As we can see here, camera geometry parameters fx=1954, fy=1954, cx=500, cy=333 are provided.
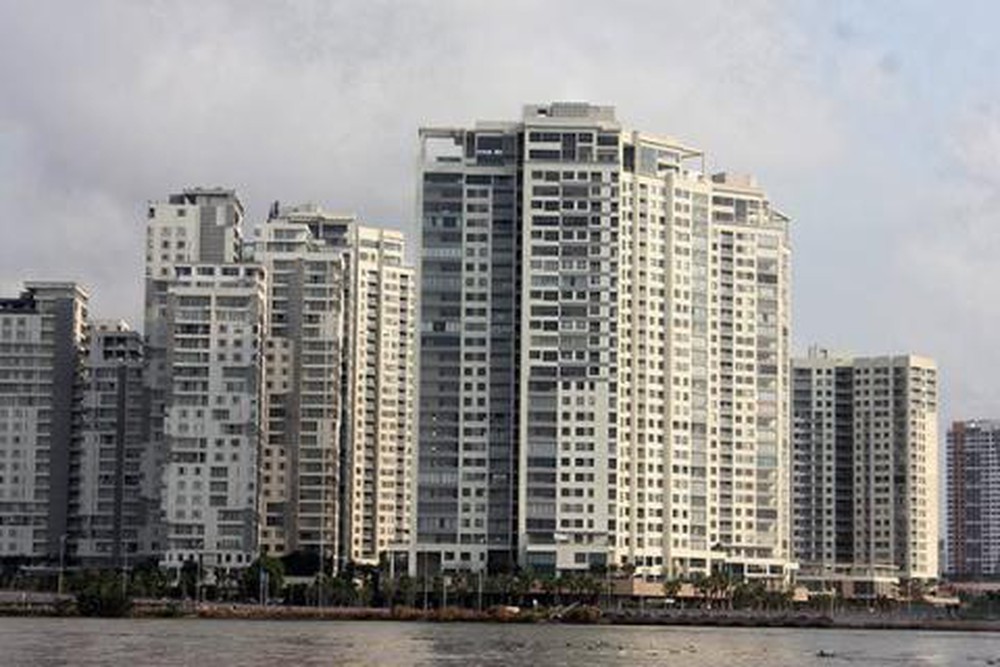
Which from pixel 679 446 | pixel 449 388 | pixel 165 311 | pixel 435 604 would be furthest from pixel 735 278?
pixel 165 311

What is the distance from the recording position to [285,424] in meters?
195

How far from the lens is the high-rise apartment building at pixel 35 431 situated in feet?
639

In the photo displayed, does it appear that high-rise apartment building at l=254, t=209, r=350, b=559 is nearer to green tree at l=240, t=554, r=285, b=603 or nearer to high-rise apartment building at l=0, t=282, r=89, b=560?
green tree at l=240, t=554, r=285, b=603

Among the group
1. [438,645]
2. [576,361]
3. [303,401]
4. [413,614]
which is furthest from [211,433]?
[438,645]

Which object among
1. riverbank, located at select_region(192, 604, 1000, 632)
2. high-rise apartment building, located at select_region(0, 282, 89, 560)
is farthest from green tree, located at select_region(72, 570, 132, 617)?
high-rise apartment building, located at select_region(0, 282, 89, 560)

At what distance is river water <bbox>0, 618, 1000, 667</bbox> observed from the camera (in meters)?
93.7

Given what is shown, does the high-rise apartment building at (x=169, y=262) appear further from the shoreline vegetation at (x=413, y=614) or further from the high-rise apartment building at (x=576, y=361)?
the high-rise apartment building at (x=576, y=361)

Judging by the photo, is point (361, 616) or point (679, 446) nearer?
point (361, 616)

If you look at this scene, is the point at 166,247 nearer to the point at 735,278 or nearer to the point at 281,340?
the point at 281,340

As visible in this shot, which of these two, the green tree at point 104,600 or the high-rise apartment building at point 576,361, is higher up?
the high-rise apartment building at point 576,361

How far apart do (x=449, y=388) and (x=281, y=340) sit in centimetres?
2914

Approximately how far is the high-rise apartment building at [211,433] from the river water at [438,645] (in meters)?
24.5

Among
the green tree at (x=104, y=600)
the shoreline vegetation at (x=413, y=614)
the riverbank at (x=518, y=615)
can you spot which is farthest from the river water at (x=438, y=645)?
the green tree at (x=104, y=600)

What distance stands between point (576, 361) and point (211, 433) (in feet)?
116
